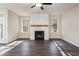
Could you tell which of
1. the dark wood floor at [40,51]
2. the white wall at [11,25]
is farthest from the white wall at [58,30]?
the dark wood floor at [40,51]

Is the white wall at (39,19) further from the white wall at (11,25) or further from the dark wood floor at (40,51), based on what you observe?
the dark wood floor at (40,51)

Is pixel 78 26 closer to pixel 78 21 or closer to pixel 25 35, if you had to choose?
pixel 78 21

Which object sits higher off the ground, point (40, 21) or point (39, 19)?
point (39, 19)

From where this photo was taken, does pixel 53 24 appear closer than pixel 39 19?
No

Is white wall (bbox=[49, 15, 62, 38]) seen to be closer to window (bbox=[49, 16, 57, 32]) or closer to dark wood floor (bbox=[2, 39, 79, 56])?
window (bbox=[49, 16, 57, 32])

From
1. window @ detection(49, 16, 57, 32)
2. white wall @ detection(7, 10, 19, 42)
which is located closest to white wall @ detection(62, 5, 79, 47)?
window @ detection(49, 16, 57, 32)

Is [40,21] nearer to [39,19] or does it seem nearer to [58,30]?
[39,19]

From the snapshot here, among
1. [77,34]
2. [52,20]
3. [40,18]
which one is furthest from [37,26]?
[77,34]

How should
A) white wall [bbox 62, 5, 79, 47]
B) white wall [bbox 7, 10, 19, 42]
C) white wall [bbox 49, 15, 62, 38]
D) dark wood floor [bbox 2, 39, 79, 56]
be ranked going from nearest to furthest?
dark wood floor [bbox 2, 39, 79, 56] → white wall [bbox 62, 5, 79, 47] → white wall [bbox 7, 10, 19, 42] → white wall [bbox 49, 15, 62, 38]

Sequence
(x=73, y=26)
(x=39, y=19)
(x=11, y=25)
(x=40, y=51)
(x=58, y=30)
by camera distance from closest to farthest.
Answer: (x=40, y=51) < (x=73, y=26) < (x=11, y=25) < (x=39, y=19) < (x=58, y=30)

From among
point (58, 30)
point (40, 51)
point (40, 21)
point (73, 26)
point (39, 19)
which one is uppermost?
point (39, 19)

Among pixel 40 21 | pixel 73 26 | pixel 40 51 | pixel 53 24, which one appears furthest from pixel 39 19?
pixel 40 51

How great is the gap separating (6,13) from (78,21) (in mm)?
4933

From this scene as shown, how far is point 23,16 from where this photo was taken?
512 inches
